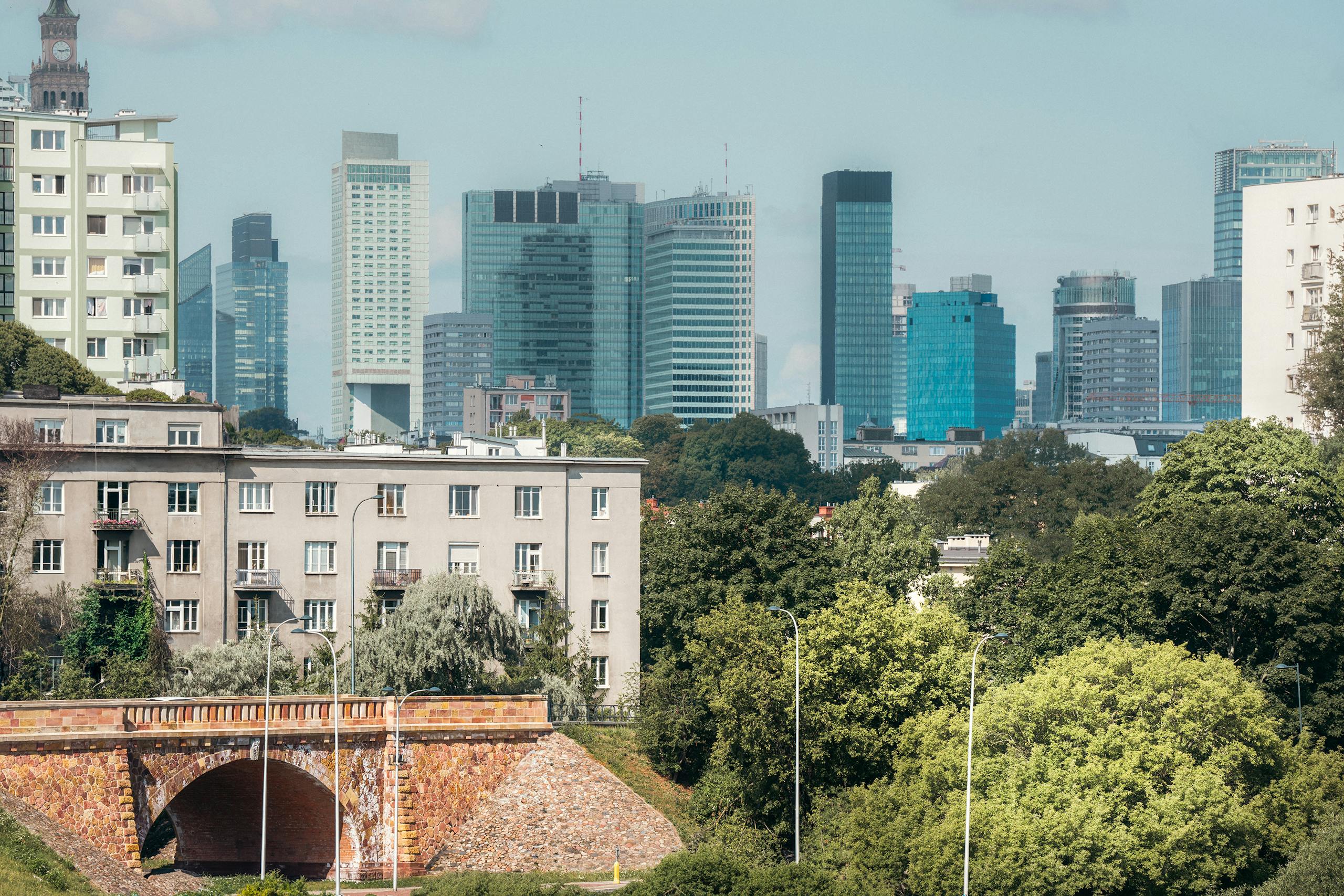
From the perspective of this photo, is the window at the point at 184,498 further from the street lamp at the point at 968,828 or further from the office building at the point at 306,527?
the street lamp at the point at 968,828

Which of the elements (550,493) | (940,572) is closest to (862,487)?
(940,572)

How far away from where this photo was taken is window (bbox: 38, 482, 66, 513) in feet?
307

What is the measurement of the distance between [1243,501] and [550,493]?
3678 centimetres

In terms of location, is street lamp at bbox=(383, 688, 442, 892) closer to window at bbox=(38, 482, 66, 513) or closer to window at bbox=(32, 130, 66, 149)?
window at bbox=(38, 482, 66, 513)

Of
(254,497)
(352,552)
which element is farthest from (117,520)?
(352,552)

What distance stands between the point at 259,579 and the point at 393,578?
6931 mm

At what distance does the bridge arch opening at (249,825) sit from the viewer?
77.9 m

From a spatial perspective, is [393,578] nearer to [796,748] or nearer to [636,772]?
[636,772]

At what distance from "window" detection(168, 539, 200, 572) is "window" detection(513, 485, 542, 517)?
1701 cm

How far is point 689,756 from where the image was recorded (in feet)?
283

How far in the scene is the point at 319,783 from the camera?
7475 cm

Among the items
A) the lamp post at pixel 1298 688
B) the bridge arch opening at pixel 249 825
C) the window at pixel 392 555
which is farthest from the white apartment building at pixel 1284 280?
the bridge arch opening at pixel 249 825

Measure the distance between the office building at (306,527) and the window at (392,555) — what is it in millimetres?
79

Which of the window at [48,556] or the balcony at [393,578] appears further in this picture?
the balcony at [393,578]
